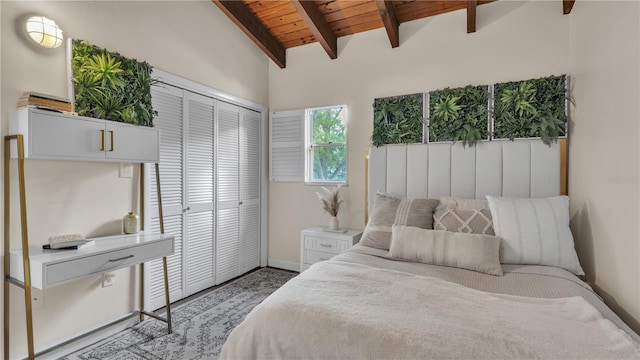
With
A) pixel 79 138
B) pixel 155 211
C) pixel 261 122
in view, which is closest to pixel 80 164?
pixel 79 138

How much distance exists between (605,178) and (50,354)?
12.2 feet

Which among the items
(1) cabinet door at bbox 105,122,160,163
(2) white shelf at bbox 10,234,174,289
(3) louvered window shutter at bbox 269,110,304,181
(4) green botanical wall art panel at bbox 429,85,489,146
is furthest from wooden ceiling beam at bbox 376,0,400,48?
(2) white shelf at bbox 10,234,174,289

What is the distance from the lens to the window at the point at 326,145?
3.75 metres

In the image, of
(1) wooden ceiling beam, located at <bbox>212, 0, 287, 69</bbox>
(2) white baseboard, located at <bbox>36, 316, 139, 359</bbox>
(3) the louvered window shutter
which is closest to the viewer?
(2) white baseboard, located at <bbox>36, 316, 139, 359</bbox>

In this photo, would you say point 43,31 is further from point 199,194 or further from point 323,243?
point 323,243

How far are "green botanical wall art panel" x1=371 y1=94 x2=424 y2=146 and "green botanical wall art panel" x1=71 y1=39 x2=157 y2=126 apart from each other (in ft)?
7.17

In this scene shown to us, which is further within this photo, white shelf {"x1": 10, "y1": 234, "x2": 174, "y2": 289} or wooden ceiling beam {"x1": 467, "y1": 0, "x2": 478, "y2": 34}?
wooden ceiling beam {"x1": 467, "y1": 0, "x2": 478, "y2": 34}

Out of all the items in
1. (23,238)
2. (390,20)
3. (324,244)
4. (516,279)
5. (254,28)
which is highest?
(254,28)

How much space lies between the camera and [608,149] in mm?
1873

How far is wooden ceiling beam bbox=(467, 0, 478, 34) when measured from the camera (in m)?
2.76

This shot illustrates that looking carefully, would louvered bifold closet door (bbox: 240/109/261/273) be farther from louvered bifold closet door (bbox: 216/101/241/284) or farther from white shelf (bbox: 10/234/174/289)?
white shelf (bbox: 10/234/174/289)

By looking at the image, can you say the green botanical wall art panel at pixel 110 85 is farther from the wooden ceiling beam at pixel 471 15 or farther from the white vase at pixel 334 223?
the wooden ceiling beam at pixel 471 15

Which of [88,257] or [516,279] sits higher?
[88,257]

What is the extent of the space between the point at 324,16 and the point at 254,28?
805 mm
